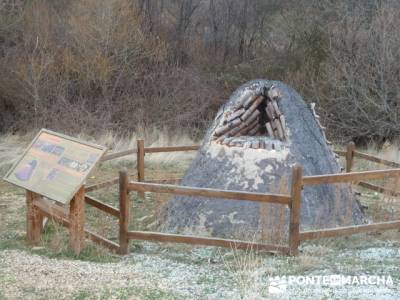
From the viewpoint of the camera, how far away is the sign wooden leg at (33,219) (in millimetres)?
6828

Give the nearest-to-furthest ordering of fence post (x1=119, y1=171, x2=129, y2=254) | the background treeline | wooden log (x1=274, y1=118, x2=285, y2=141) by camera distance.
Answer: fence post (x1=119, y1=171, x2=129, y2=254)
wooden log (x1=274, y1=118, x2=285, y2=141)
the background treeline

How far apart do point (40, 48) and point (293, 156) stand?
13099 mm

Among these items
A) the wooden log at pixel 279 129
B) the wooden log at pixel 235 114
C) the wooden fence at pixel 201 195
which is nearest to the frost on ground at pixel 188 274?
the wooden fence at pixel 201 195

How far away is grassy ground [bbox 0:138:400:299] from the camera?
16.1 feet

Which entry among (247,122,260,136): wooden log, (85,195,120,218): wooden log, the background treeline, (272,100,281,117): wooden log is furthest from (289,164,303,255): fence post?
the background treeline

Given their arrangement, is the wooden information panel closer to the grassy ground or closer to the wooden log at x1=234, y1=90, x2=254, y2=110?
the grassy ground

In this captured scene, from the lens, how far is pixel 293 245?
6.05 meters

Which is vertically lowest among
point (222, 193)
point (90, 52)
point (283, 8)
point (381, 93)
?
point (222, 193)

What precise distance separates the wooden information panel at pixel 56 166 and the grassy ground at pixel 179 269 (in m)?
0.67

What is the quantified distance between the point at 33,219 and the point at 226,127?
2674 mm

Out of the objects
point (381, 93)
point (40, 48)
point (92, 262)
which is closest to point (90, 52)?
point (40, 48)

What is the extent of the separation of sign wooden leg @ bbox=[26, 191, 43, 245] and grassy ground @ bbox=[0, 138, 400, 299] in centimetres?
11

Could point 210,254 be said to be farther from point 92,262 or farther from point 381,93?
point 381,93

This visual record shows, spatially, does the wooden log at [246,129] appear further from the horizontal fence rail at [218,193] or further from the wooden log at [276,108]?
the horizontal fence rail at [218,193]
